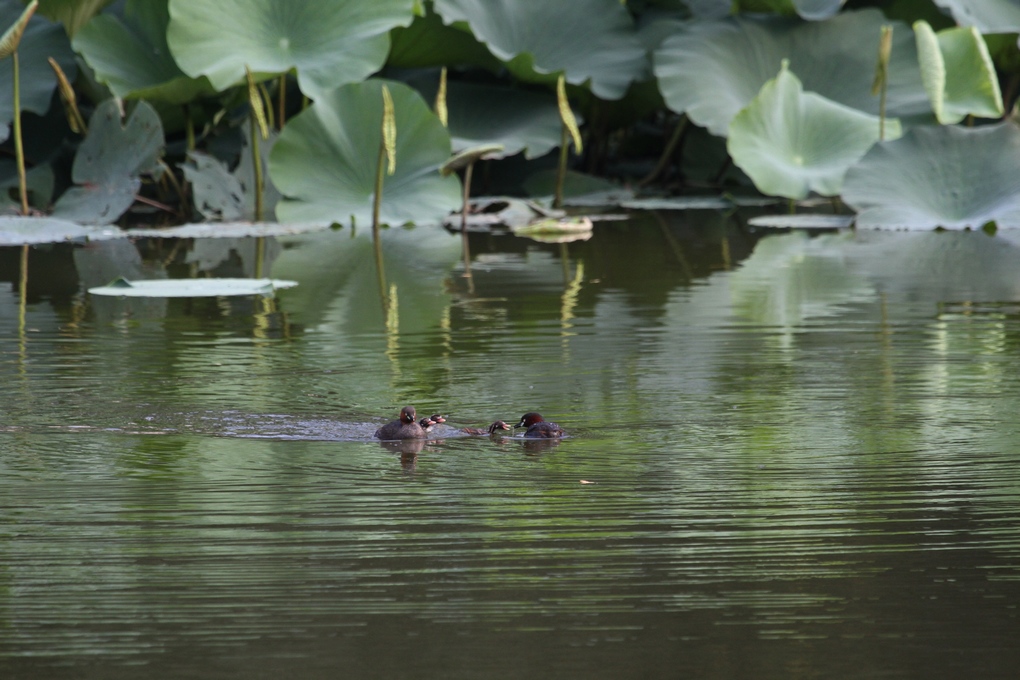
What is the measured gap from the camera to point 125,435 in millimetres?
5207

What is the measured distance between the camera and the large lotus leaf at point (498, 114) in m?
14.9

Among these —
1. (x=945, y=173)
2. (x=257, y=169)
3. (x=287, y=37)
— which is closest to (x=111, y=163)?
(x=257, y=169)

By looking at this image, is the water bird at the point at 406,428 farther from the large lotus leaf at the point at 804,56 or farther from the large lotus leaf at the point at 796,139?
the large lotus leaf at the point at 804,56

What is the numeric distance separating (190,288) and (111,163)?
495 cm

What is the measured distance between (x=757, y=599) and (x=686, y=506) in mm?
784

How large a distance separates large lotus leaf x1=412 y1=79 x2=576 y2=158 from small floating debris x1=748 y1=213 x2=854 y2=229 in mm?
2430

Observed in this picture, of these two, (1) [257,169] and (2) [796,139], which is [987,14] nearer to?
(2) [796,139]

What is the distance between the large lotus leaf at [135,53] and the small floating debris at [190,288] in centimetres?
469

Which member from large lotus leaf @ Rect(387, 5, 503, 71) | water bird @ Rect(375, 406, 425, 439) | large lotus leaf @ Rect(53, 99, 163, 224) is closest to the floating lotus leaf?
large lotus leaf @ Rect(53, 99, 163, 224)

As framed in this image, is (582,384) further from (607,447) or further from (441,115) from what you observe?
(441,115)

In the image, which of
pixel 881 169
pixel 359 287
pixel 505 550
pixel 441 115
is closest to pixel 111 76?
pixel 441 115

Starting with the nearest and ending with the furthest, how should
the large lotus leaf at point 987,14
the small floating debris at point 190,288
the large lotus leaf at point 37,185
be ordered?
the small floating debris at point 190,288 → the large lotus leaf at point 37,185 → the large lotus leaf at point 987,14

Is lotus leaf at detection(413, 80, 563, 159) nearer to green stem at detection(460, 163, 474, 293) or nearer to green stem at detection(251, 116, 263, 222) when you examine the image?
green stem at detection(460, 163, 474, 293)

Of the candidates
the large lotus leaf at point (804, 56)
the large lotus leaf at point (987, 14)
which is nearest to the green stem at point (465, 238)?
the large lotus leaf at point (804, 56)
